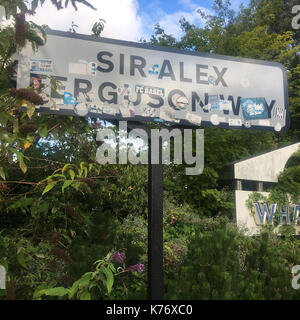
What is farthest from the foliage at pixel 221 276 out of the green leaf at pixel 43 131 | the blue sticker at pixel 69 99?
the blue sticker at pixel 69 99

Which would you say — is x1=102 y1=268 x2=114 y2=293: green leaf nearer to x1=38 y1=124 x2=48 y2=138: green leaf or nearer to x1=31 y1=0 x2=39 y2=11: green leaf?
x1=38 y1=124 x2=48 y2=138: green leaf

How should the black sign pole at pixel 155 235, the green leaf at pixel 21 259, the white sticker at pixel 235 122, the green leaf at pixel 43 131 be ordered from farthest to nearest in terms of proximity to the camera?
the white sticker at pixel 235 122
the black sign pole at pixel 155 235
the green leaf at pixel 43 131
the green leaf at pixel 21 259

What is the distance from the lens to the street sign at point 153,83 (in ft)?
9.19

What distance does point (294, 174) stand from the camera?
11.9m

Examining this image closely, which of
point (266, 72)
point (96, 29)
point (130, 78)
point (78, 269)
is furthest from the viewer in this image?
point (96, 29)

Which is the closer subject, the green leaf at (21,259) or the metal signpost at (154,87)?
the green leaf at (21,259)

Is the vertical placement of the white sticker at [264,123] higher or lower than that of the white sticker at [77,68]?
lower

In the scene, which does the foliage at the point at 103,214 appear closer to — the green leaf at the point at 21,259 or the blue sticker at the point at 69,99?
the green leaf at the point at 21,259

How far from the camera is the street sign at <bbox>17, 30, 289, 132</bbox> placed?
2801 mm

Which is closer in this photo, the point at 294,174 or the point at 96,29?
the point at 96,29

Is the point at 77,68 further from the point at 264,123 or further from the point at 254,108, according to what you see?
the point at 264,123
